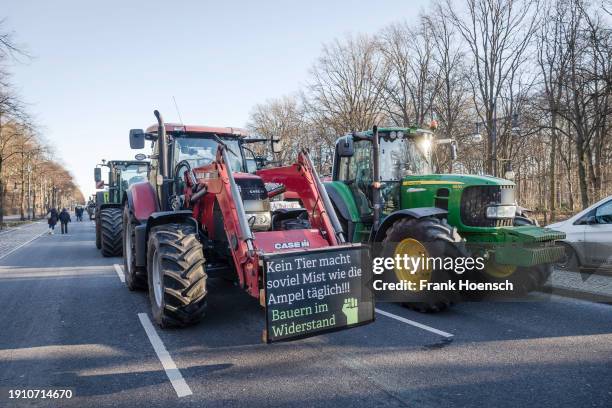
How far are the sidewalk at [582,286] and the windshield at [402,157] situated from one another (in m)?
2.95

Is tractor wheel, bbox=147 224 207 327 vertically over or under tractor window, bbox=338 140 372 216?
under

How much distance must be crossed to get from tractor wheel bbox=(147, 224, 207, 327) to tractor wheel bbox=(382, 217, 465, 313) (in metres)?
2.85

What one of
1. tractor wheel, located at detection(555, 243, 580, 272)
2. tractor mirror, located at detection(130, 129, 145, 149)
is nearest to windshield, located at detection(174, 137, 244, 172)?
tractor mirror, located at detection(130, 129, 145, 149)

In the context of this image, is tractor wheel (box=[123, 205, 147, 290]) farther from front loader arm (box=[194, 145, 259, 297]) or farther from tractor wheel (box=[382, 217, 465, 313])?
tractor wheel (box=[382, 217, 465, 313])

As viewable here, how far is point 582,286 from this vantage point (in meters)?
7.91

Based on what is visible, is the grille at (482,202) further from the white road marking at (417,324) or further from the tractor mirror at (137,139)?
the tractor mirror at (137,139)

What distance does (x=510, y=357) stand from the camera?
4723mm

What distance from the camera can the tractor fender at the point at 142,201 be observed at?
7598mm

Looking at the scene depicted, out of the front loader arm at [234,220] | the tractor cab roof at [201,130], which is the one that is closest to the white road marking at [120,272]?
the tractor cab roof at [201,130]

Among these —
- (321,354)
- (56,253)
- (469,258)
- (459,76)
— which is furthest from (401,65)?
(321,354)

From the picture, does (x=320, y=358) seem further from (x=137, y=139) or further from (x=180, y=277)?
(x=137, y=139)

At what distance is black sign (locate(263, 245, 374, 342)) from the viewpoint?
4328 mm

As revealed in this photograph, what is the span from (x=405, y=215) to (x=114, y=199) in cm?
1233

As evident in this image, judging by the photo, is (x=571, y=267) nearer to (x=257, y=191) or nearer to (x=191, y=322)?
(x=257, y=191)
